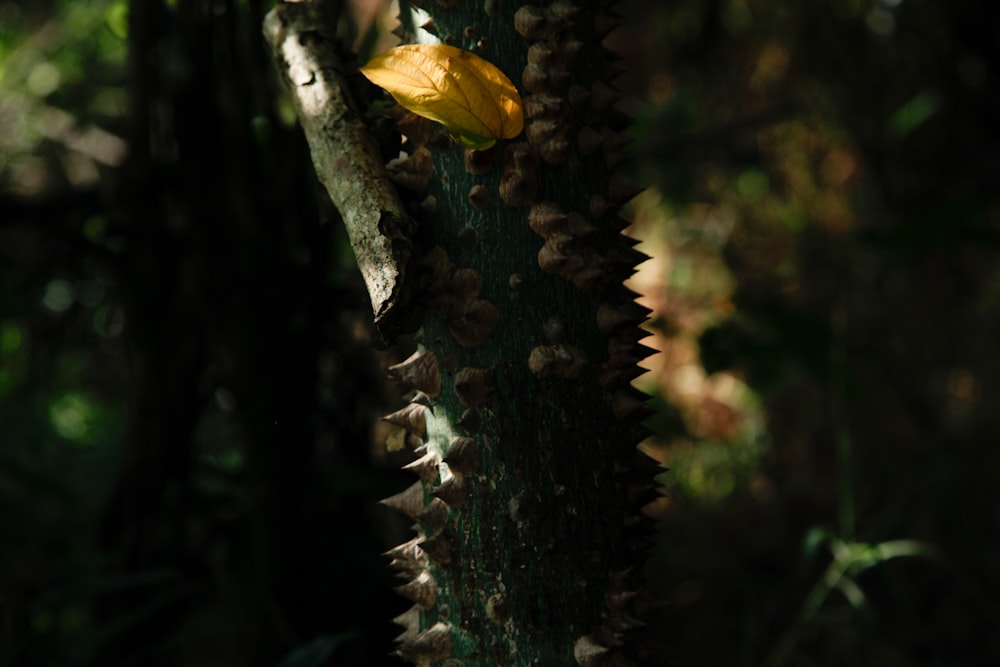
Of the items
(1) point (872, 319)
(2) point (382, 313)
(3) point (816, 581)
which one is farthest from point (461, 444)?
(1) point (872, 319)

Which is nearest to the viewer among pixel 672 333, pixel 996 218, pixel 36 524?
pixel 36 524

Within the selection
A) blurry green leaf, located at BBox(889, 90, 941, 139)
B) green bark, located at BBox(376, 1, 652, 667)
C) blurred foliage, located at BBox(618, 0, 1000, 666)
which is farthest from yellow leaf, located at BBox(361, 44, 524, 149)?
blurry green leaf, located at BBox(889, 90, 941, 139)

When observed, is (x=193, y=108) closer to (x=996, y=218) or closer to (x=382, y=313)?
(x=382, y=313)

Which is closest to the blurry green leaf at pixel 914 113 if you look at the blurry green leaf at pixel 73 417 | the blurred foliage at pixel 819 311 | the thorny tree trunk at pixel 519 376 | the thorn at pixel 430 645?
the blurred foliage at pixel 819 311

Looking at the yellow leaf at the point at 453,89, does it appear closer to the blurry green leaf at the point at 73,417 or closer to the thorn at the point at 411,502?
the thorn at the point at 411,502

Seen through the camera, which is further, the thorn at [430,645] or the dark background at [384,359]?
the dark background at [384,359]

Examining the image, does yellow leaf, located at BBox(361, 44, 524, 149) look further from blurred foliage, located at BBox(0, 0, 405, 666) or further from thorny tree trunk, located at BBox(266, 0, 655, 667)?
blurred foliage, located at BBox(0, 0, 405, 666)
